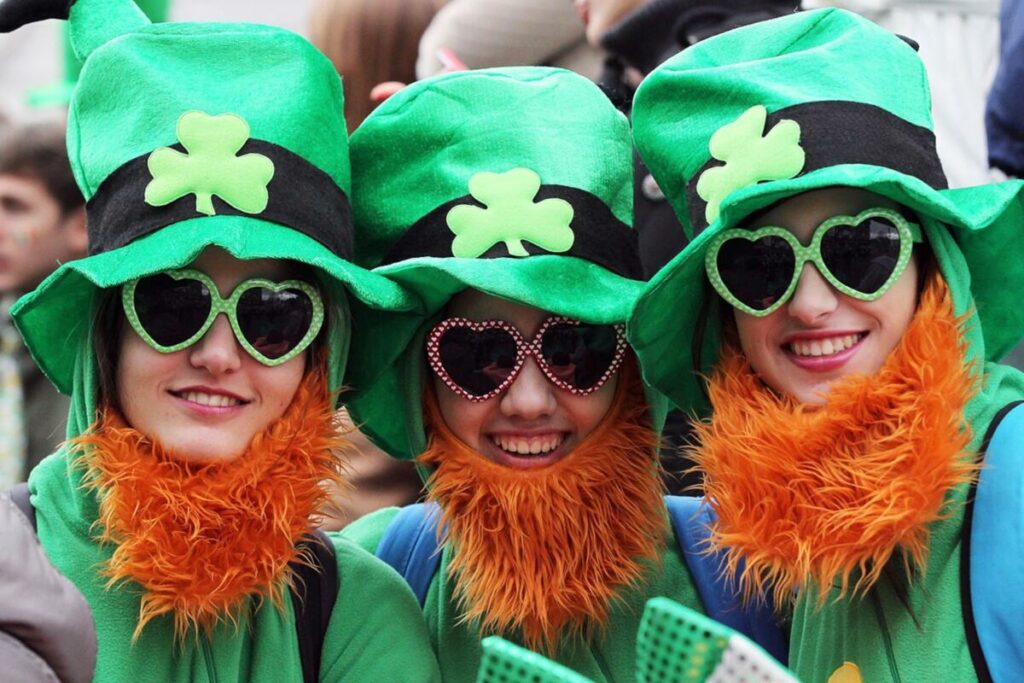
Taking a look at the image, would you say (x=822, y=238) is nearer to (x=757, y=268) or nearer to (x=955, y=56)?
(x=757, y=268)

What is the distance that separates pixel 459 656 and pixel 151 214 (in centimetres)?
106

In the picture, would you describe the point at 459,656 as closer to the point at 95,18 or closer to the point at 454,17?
the point at 95,18

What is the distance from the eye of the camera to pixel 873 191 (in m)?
2.59

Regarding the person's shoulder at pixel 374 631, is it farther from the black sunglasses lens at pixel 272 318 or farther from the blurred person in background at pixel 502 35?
the blurred person in background at pixel 502 35

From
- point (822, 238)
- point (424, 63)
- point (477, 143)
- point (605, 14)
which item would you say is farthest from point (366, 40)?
point (822, 238)

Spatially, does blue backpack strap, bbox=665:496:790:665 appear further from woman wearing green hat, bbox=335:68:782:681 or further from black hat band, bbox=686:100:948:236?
black hat band, bbox=686:100:948:236

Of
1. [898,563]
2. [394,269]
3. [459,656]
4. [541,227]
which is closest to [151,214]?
[394,269]

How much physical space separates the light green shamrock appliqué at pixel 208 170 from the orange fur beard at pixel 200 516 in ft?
1.31

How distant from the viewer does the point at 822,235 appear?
8.52 feet

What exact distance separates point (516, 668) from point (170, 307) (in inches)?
44.6

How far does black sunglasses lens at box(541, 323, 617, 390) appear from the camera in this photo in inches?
113

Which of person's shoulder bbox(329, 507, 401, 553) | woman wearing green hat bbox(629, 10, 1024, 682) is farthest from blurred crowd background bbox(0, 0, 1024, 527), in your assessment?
woman wearing green hat bbox(629, 10, 1024, 682)

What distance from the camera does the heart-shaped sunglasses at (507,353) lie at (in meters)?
2.88

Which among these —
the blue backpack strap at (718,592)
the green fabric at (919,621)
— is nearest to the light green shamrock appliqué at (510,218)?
the blue backpack strap at (718,592)
